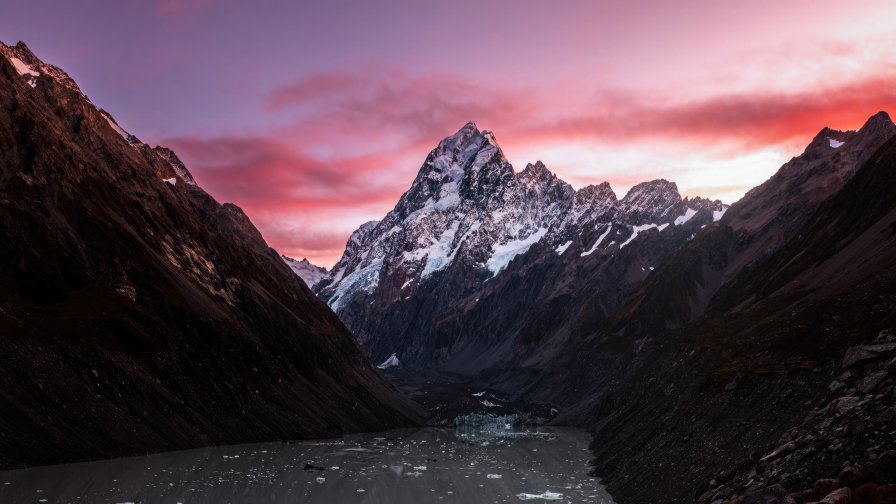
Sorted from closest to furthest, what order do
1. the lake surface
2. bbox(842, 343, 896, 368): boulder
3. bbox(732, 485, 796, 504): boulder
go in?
bbox(732, 485, 796, 504): boulder → bbox(842, 343, 896, 368): boulder → the lake surface

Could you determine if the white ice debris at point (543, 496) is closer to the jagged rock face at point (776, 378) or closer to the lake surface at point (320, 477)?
the lake surface at point (320, 477)

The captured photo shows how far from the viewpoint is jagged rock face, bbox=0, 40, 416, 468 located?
94500 millimetres

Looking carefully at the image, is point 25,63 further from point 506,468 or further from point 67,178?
point 506,468

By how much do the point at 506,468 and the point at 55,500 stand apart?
6111 centimetres

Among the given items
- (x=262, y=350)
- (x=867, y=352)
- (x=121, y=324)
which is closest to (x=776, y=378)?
(x=867, y=352)

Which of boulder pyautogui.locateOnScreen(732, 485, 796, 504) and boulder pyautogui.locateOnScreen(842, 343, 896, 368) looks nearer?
boulder pyautogui.locateOnScreen(732, 485, 796, 504)

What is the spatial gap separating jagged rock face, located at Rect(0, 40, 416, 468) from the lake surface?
6.90 m

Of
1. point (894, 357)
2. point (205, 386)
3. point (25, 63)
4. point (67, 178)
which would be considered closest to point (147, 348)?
point (205, 386)

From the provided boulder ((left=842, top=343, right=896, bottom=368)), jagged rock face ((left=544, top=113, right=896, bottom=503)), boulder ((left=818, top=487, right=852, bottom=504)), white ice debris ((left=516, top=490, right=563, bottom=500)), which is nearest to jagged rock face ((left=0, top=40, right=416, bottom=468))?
white ice debris ((left=516, top=490, right=563, bottom=500))

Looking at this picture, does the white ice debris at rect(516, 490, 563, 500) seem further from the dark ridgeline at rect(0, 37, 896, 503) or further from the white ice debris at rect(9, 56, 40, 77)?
the white ice debris at rect(9, 56, 40, 77)

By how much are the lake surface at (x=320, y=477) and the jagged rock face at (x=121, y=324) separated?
6.90m

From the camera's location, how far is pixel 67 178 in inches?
5517

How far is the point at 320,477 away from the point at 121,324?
46390 millimetres

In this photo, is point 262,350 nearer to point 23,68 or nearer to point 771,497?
point 23,68
